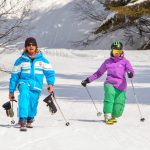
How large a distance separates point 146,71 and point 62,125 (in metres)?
13.5

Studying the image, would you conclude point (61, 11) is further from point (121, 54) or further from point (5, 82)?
point (121, 54)

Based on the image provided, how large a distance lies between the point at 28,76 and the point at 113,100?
1.68 meters

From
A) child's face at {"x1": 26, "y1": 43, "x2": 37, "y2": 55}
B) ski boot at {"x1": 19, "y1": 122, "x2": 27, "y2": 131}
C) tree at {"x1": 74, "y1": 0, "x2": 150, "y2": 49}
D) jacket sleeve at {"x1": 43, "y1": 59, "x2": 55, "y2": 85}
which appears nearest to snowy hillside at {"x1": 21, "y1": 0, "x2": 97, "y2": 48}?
tree at {"x1": 74, "y1": 0, "x2": 150, "y2": 49}

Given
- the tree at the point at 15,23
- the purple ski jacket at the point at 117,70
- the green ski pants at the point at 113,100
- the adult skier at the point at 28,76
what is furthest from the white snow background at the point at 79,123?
the tree at the point at 15,23

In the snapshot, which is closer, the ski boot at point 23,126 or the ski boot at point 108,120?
the ski boot at point 23,126

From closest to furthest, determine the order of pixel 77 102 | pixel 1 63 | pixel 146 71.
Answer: pixel 77 102 → pixel 146 71 → pixel 1 63

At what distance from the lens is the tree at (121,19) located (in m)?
31.2

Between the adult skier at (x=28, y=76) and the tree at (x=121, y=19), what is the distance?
849 inches

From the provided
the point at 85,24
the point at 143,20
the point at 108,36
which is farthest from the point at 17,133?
the point at 85,24

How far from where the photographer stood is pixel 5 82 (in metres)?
20.5

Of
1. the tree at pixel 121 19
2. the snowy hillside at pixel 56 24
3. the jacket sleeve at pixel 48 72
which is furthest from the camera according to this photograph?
the snowy hillside at pixel 56 24

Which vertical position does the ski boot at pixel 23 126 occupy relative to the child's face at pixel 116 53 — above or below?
below

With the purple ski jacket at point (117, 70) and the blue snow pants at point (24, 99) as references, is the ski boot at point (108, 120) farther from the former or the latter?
the blue snow pants at point (24, 99)

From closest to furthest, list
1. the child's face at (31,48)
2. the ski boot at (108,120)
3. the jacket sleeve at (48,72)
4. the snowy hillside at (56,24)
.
→ 1. the child's face at (31,48)
2. the jacket sleeve at (48,72)
3. the ski boot at (108,120)
4. the snowy hillside at (56,24)
